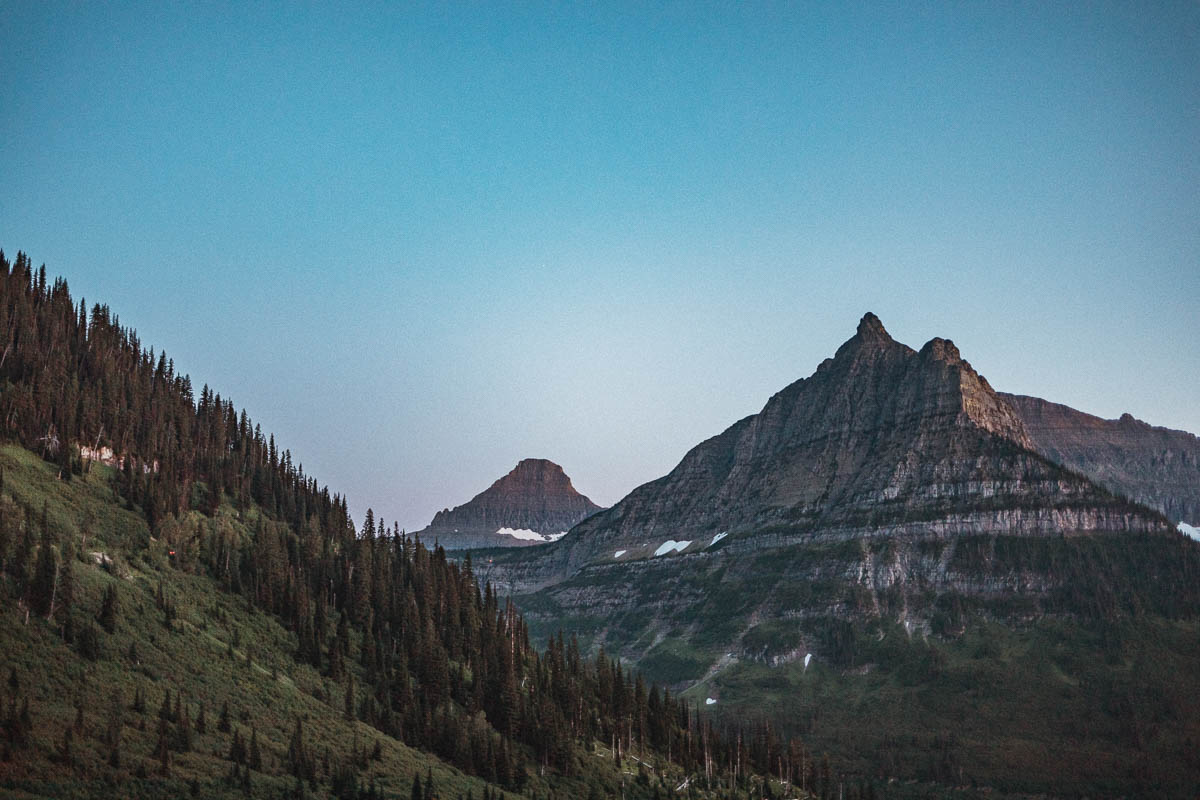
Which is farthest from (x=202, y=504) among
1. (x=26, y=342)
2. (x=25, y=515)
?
(x=25, y=515)

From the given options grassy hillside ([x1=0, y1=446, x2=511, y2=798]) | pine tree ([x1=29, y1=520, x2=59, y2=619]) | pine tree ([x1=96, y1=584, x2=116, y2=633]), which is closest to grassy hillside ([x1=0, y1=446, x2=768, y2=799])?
grassy hillside ([x1=0, y1=446, x2=511, y2=798])

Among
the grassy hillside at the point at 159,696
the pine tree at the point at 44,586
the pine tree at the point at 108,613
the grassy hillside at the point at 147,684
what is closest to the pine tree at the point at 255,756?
the grassy hillside at the point at 159,696

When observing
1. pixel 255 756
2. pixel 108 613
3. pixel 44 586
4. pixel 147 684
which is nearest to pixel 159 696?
pixel 147 684

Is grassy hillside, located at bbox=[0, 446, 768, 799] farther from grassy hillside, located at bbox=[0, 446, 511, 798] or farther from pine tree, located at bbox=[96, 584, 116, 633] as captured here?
pine tree, located at bbox=[96, 584, 116, 633]

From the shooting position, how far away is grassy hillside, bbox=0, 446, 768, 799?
341 feet

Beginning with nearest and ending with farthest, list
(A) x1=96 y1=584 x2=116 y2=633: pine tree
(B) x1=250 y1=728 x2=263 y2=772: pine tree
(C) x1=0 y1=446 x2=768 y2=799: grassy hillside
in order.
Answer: (C) x1=0 y1=446 x2=768 y2=799: grassy hillside < (B) x1=250 y1=728 x2=263 y2=772: pine tree < (A) x1=96 y1=584 x2=116 y2=633: pine tree

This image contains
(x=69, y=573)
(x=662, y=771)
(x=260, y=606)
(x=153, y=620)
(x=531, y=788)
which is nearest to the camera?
(x=69, y=573)

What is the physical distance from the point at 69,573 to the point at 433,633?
73268 millimetres

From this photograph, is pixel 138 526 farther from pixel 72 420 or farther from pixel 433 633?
pixel 433 633

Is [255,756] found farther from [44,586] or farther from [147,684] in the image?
[44,586]

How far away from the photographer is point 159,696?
4941 inches

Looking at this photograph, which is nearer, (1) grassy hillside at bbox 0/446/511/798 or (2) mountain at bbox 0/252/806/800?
(1) grassy hillside at bbox 0/446/511/798

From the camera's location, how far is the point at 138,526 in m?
171

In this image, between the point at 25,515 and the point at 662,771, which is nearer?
the point at 25,515
